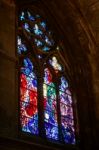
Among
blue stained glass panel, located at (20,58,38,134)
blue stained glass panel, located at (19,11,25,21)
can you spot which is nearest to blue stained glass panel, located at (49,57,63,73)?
blue stained glass panel, located at (20,58,38,134)

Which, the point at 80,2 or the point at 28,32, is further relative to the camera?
the point at 80,2

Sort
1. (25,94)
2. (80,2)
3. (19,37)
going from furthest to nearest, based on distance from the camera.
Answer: (80,2)
(19,37)
(25,94)

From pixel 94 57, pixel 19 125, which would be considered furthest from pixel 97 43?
pixel 19 125

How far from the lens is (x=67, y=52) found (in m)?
10.7

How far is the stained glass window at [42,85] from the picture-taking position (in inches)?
344

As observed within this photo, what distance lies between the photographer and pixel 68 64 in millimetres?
10609

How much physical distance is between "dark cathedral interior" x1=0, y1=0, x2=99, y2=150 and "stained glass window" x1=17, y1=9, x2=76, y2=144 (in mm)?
30

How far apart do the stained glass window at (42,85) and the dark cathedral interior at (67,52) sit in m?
0.03

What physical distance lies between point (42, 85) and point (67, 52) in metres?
1.82

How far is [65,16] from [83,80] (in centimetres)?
186

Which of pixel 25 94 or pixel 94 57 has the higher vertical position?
pixel 94 57

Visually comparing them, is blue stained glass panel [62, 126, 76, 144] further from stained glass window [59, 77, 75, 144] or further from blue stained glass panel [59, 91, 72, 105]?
blue stained glass panel [59, 91, 72, 105]

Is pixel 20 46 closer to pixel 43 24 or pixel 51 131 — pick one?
pixel 43 24

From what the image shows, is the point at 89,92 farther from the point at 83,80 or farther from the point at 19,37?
the point at 19,37
